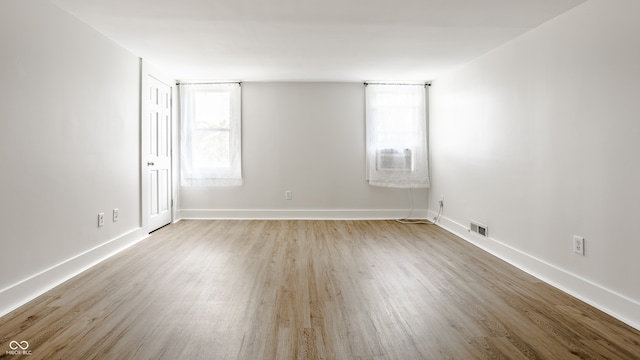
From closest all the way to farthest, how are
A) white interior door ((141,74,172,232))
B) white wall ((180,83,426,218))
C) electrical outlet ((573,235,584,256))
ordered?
electrical outlet ((573,235,584,256)) → white interior door ((141,74,172,232)) → white wall ((180,83,426,218))

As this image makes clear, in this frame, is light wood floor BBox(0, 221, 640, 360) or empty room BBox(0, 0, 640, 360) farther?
empty room BBox(0, 0, 640, 360)

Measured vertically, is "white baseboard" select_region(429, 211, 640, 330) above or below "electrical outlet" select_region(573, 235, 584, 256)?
below

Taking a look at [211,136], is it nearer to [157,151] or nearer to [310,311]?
[157,151]

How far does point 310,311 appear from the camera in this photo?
2348 millimetres

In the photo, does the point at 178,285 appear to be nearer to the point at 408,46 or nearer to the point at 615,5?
the point at 408,46

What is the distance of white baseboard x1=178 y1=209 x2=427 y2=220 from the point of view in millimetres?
5730

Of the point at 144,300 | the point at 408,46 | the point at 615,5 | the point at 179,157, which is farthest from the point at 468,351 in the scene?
the point at 179,157

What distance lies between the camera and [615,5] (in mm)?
2369

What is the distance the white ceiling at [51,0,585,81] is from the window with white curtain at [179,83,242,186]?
79 centimetres

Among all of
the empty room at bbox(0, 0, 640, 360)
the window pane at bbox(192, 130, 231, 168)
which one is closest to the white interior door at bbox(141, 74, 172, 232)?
the empty room at bbox(0, 0, 640, 360)

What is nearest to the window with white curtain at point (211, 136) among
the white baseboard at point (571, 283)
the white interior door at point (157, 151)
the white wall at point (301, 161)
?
the white wall at point (301, 161)

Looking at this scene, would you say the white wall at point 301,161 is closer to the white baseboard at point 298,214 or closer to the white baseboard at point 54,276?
the white baseboard at point 298,214

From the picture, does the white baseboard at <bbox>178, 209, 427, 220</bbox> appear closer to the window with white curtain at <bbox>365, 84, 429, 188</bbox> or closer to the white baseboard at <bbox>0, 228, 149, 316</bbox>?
the window with white curtain at <bbox>365, 84, 429, 188</bbox>

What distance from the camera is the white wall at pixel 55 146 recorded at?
2.37 metres
